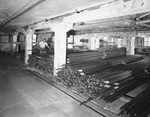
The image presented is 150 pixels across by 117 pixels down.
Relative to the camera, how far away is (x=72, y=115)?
285cm

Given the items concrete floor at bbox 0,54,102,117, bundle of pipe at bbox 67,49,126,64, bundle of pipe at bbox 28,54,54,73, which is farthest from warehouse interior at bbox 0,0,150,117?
bundle of pipe at bbox 28,54,54,73

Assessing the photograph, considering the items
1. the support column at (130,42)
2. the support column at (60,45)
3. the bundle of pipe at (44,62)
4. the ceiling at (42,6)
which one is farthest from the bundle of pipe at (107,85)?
the support column at (130,42)

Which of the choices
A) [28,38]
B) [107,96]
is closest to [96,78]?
[107,96]

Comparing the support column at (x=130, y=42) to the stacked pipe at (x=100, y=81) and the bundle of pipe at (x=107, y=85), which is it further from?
the bundle of pipe at (x=107, y=85)

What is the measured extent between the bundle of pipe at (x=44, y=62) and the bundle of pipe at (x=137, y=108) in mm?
4027

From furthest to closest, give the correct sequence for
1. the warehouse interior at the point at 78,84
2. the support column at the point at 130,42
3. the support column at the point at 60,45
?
the support column at the point at 130,42
the support column at the point at 60,45
the warehouse interior at the point at 78,84

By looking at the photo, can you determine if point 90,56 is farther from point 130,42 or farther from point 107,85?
point 130,42

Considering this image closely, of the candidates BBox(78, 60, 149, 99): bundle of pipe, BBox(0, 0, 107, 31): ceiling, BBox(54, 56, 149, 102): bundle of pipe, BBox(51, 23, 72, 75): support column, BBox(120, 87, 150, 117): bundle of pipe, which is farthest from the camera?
BBox(51, 23, 72, 75): support column

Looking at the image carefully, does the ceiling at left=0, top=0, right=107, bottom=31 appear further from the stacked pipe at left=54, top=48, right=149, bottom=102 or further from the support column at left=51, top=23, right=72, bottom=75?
the stacked pipe at left=54, top=48, right=149, bottom=102

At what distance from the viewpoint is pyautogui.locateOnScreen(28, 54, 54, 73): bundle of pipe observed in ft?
19.7

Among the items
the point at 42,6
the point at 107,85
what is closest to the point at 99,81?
the point at 107,85

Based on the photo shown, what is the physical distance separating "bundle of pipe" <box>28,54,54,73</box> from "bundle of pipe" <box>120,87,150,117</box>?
13.2 feet

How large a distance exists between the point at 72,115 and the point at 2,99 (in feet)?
7.07

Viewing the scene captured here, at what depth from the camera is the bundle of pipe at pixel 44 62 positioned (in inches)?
236
